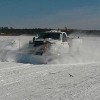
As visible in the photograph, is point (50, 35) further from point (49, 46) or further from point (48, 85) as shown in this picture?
point (48, 85)

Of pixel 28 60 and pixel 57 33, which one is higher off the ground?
pixel 57 33

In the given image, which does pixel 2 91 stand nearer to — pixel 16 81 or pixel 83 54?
pixel 16 81

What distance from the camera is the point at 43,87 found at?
335 inches

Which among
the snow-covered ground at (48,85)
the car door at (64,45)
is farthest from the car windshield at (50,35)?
the snow-covered ground at (48,85)

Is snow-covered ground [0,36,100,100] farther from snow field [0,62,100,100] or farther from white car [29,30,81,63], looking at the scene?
white car [29,30,81,63]

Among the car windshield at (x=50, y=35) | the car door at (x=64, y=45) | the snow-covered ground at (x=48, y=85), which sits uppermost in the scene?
the car windshield at (x=50, y=35)

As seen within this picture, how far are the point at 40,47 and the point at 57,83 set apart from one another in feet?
22.5

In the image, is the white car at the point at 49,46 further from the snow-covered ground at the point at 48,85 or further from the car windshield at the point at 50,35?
the snow-covered ground at the point at 48,85

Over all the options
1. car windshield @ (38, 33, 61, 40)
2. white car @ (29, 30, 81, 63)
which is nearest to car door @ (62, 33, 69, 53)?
white car @ (29, 30, 81, 63)

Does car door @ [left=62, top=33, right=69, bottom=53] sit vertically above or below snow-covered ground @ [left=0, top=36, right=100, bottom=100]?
above

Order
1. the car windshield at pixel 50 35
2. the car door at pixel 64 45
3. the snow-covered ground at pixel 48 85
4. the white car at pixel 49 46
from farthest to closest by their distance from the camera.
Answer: the car windshield at pixel 50 35, the car door at pixel 64 45, the white car at pixel 49 46, the snow-covered ground at pixel 48 85

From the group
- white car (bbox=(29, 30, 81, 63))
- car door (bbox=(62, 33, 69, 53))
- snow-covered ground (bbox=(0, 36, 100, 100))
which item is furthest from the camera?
car door (bbox=(62, 33, 69, 53))

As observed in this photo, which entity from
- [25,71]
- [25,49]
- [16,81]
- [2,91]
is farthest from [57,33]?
[2,91]

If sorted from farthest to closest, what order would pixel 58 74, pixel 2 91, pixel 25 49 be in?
1. pixel 25 49
2. pixel 58 74
3. pixel 2 91
